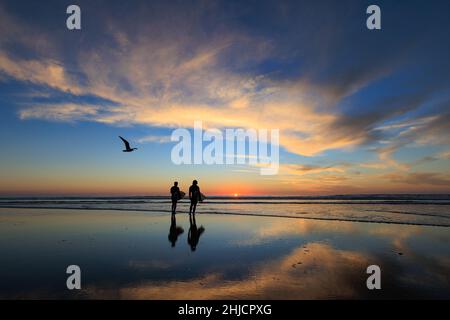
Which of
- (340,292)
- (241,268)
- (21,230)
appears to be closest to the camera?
(340,292)

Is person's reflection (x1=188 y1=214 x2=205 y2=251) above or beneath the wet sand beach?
beneath

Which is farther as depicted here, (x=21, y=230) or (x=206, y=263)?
(x=21, y=230)

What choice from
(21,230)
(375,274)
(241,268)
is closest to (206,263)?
(241,268)

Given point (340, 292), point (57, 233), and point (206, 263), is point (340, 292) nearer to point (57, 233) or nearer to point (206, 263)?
point (206, 263)

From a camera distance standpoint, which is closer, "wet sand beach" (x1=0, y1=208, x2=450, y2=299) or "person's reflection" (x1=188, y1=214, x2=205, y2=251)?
"wet sand beach" (x1=0, y1=208, x2=450, y2=299)

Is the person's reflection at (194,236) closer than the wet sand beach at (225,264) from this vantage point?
No

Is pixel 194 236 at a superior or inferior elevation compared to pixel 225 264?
inferior

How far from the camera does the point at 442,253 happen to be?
886 centimetres

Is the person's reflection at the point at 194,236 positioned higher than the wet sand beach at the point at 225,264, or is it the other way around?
the wet sand beach at the point at 225,264

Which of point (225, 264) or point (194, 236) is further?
point (194, 236)
